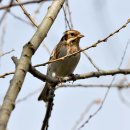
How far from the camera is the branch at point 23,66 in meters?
1.88

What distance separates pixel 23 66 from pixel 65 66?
10.8 feet

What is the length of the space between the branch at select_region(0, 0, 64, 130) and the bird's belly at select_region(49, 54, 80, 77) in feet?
8.33

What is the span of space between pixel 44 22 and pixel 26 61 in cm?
49

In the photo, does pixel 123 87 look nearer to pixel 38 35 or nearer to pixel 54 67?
pixel 54 67

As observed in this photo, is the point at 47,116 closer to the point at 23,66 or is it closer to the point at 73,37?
the point at 23,66

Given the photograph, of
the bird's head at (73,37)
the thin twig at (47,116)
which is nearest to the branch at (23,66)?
the thin twig at (47,116)

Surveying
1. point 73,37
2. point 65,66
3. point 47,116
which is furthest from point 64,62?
point 47,116

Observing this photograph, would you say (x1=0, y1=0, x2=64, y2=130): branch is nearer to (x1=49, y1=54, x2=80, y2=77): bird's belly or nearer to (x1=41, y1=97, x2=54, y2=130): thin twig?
(x1=41, y1=97, x2=54, y2=130): thin twig

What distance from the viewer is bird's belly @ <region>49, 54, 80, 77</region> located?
5.50 meters

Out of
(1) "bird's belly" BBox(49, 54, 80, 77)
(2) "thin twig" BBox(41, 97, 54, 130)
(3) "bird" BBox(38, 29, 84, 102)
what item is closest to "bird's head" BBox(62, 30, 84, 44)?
(3) "bird" BBox(38, 29, 84, 102)

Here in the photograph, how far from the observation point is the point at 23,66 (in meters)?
2.22

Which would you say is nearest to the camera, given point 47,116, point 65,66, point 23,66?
point 23,66

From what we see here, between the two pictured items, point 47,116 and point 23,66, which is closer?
point 23,66

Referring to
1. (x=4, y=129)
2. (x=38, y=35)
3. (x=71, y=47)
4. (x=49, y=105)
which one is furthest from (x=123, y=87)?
(x=4, y=129)
